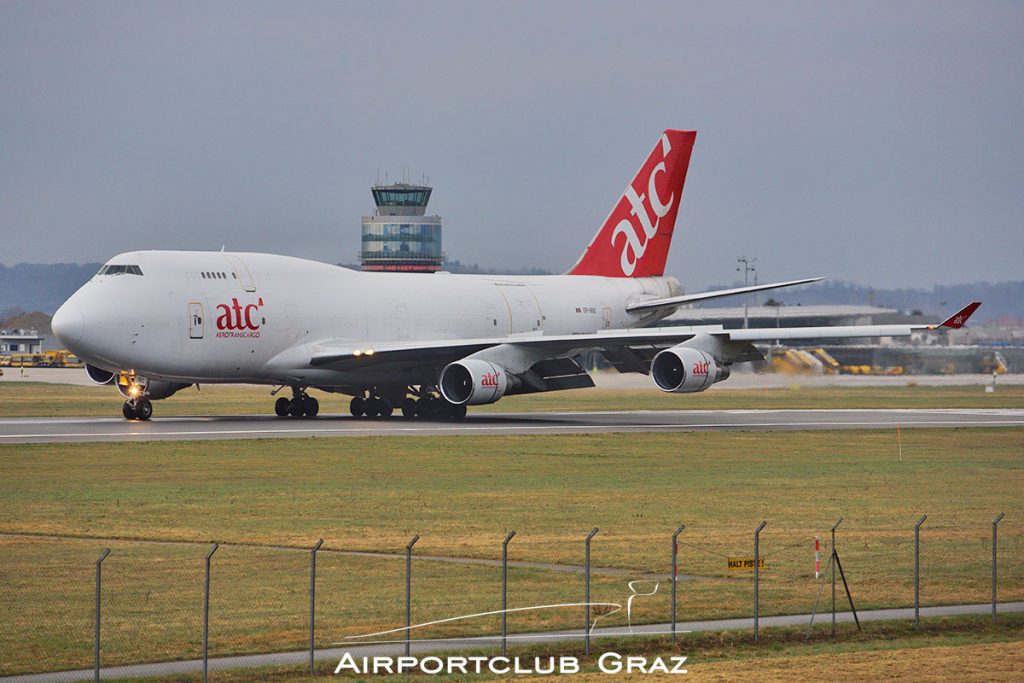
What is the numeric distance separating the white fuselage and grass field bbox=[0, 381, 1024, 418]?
6.08 m

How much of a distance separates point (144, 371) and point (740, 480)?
20.3 m

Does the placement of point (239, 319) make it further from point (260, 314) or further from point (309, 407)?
point (309, 407)

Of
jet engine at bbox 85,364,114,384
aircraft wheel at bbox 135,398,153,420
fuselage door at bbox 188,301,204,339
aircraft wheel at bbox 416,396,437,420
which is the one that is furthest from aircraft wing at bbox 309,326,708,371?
jet engine at bbox 85,364,114,384

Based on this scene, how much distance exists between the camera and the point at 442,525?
89.7 ft

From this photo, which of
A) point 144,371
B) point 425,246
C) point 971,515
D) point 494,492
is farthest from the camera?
point 425,246

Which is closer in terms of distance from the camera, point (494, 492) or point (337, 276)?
point (494, 492)

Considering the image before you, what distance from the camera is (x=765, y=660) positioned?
59.0 ft

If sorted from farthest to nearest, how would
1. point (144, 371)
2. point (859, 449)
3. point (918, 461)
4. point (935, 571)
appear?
1. point (144, 371)
2. point (859, 449)
3. point (918, 461)
4. point (935, 571)

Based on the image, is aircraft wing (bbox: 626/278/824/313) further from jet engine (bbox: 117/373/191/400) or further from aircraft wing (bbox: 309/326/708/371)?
jet engine (bbox: 117/373/191/400)

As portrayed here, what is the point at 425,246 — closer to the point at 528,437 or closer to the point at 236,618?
the point at 528,437

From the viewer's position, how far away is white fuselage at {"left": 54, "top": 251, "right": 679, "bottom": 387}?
4653 cm

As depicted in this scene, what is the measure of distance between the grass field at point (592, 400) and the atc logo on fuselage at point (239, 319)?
11.0m

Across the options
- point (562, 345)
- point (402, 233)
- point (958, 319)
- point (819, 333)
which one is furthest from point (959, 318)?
point (402, 233)

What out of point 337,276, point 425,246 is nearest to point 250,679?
point 337,276
